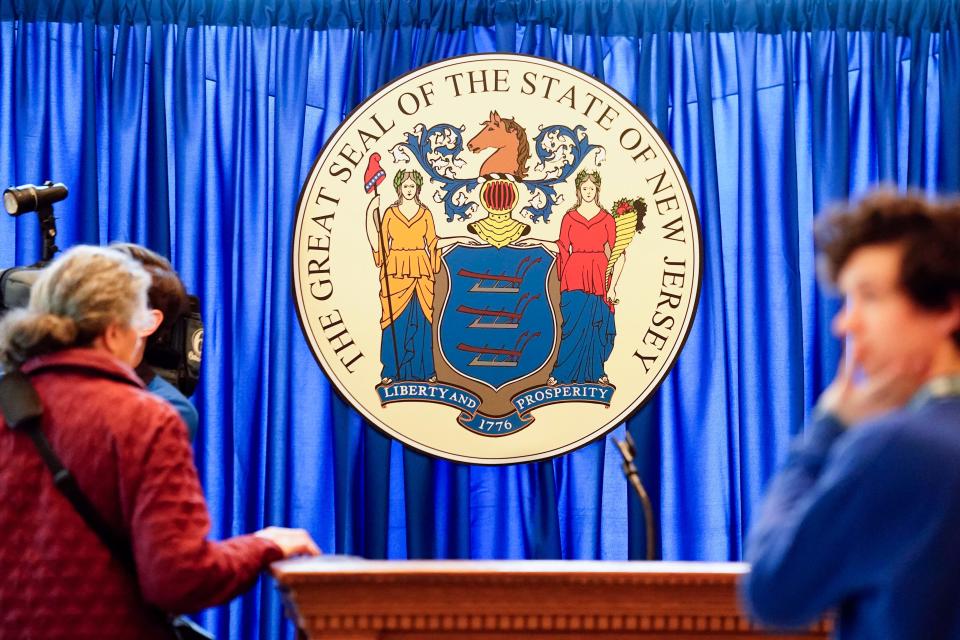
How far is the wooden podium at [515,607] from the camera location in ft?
5.99

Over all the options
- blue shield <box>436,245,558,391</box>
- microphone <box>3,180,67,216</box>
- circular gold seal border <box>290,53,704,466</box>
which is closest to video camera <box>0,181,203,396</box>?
microphone <box>3,180,67,216</box>

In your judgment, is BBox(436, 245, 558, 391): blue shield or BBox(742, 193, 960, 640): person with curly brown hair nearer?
BBox(742, 193, 960, 640): person with curly brown hair

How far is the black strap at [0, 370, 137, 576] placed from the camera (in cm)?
184

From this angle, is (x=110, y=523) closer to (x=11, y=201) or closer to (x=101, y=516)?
(x=101, y=516)

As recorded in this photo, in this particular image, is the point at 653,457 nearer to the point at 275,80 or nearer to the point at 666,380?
the point at 666,380

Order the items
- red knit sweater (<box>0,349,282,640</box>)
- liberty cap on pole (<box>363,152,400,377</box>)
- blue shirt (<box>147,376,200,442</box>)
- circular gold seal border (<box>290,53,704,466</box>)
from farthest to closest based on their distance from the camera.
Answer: liberty cap on pole (<box>363,152,400,377</box>) < circular gold seal border (<box>290,53,704,466</box>) < blue shirt (<box>147,376,200,442</box>) < red knit sweater (<box>0,349,282,640</box>)

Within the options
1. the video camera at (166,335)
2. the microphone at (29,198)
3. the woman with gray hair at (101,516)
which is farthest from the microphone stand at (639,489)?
the microphone at (29,198)

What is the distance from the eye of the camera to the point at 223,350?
345 centimetres

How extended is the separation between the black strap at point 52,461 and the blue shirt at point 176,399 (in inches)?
21.1

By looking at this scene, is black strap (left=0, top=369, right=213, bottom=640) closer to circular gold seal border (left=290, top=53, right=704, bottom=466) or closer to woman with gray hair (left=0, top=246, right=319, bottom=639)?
woman with gray hair (left=0, top=246, right=319, bottom=639)

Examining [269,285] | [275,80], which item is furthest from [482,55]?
[269,285]

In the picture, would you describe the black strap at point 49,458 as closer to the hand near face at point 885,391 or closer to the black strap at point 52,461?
the black strap at point 52,461

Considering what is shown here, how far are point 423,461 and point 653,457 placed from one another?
0.68 m

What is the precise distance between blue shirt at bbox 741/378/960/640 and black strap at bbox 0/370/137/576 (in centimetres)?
105
